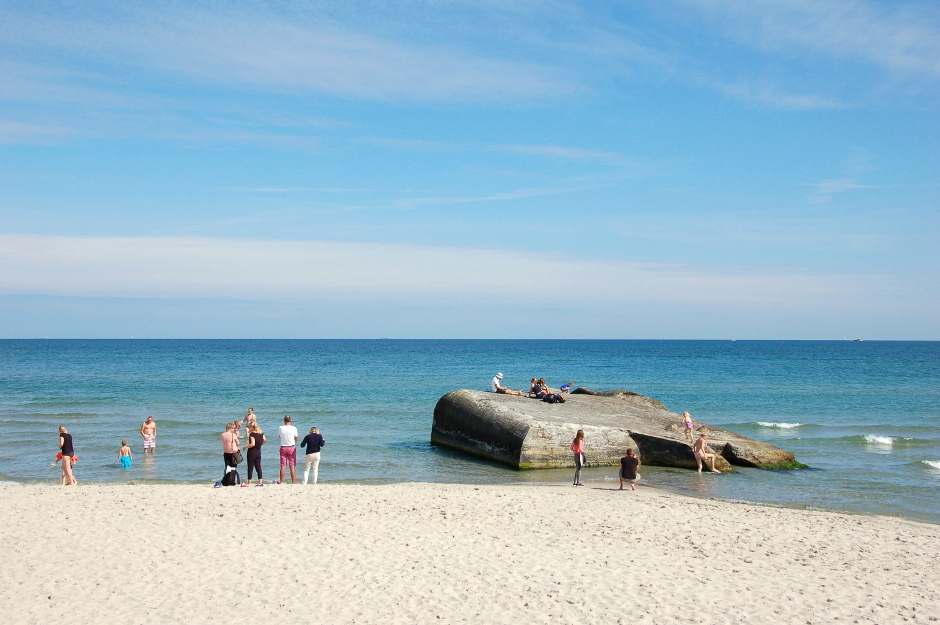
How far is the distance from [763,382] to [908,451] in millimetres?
27846

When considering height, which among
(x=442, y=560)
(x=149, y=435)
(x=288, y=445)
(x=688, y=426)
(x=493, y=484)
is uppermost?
(x=688, y=426)

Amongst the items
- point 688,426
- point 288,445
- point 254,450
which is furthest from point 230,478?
point 688,426

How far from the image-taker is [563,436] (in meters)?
18.1

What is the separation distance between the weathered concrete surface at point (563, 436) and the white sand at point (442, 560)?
12.4ft

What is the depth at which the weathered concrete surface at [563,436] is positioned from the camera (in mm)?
18000

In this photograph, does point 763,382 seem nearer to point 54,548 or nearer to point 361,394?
point 361,394

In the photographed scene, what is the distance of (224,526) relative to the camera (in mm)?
11469

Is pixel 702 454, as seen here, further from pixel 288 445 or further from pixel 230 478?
pixel 230 478

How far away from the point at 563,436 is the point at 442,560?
28.4ft

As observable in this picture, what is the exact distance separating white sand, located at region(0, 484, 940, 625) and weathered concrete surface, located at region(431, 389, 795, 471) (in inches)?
148

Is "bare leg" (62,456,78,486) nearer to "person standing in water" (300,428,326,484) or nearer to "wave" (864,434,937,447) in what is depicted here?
"person standing in water" (300,428,326,484)

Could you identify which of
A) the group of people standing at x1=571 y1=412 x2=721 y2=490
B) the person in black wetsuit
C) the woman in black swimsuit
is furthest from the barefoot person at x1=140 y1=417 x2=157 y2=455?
the group of people standing at x1=571 y1=412 x2=721 y2=490

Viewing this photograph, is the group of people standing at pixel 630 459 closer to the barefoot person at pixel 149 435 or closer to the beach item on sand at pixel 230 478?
the beach item on sand at pixel 230 478

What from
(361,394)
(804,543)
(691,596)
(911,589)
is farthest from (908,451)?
(361,394)
